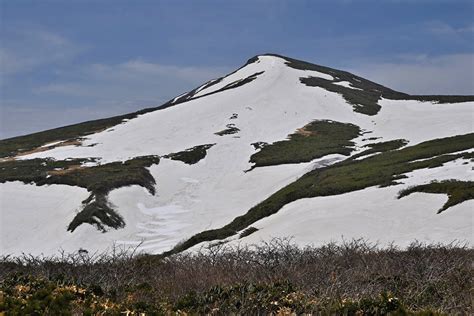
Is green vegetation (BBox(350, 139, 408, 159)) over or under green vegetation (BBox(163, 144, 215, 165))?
under

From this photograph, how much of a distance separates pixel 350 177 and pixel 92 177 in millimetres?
25731

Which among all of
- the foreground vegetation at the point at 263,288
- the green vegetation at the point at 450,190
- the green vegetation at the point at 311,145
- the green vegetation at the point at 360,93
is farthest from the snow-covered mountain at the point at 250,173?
the foreground vegetation at the point at 263,288

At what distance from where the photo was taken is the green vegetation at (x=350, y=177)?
3114cm

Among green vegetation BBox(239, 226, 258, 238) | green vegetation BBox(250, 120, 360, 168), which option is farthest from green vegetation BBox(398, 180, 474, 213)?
green vegetation BBox(250, 120, 360, 168)

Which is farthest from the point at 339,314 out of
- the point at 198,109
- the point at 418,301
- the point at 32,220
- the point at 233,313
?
the point at 198,109

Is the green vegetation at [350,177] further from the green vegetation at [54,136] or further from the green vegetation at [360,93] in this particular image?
the green vegetation at [54,136]

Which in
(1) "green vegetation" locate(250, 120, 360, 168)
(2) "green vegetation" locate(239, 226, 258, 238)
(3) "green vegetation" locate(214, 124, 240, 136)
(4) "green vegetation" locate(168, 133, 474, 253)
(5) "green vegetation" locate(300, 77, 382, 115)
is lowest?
(2) "green vegetation" locate(239, 226, 258, 238)

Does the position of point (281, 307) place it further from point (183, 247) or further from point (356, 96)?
point (356, 96)

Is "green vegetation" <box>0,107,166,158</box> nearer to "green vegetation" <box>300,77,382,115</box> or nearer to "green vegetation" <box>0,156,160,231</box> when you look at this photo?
"green vegetation" <box>0,156,160,231</box>

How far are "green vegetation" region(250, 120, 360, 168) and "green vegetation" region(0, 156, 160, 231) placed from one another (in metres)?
12.6

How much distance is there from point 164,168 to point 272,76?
4847 centimetres

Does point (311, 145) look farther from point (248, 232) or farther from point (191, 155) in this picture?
point (248, 232)

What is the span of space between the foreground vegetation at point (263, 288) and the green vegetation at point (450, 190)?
1056cm

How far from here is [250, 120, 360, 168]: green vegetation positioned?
52.3 metres
